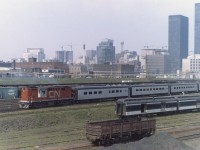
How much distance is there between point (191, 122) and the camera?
38.6m

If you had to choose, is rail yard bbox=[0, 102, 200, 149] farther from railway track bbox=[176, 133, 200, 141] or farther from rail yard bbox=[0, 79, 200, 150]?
railway track bbox=[176, 133, 200, 141]

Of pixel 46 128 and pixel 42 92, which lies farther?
pixel 42 92

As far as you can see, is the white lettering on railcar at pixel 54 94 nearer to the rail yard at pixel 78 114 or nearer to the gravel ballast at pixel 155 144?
the rail yard at pixel 78 114

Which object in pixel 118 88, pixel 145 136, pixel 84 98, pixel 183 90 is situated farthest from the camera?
pixel 183 90

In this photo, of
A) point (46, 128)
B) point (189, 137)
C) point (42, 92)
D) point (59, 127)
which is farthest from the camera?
point (42, 92)

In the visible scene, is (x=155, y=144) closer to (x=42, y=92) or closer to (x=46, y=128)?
(x=46, y=128)

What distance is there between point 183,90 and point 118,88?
18337 millimetres

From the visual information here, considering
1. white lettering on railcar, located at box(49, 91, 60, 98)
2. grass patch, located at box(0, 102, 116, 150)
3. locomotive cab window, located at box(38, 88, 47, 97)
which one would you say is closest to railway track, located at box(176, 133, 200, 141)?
grass patch, located at box(0, 102, 116, 150)

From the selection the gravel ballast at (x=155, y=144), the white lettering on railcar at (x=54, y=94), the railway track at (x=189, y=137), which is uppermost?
the white lettering on railcar at (x=54, y=94)

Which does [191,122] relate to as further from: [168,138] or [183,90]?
[183,90]

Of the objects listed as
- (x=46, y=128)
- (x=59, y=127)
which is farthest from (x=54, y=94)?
(x=46, y=128)

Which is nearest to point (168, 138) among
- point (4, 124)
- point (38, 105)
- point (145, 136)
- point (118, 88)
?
point (145, 136)

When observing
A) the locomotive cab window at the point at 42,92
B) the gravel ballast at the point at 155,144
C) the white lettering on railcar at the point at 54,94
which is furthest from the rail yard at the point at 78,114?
the gravel ballast at the point at 155,144

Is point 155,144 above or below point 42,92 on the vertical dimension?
below
